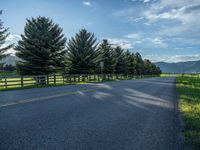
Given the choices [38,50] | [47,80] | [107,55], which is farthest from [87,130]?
[107,55]

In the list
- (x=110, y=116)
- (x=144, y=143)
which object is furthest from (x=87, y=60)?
(x=144, y=143)

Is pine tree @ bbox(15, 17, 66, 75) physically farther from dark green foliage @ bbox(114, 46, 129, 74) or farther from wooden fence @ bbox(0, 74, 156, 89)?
dark green foliage @ bbox(114, 46, 129, 74)

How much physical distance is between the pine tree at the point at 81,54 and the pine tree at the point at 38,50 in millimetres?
7958

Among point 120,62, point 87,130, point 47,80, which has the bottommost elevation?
point 87,130

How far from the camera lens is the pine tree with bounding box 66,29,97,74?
37781 millimetres

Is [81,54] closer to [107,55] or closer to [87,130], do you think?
[107,55]

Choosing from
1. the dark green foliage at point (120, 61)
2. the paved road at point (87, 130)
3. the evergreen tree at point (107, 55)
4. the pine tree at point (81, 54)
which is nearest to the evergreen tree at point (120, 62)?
the dark green foliage at point (120, 61)

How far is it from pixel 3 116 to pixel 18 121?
80 cm

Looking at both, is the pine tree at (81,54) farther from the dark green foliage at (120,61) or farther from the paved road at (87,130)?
the paved road at (87,130)

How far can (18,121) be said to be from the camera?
18.5 feet

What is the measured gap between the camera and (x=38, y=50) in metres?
27.8

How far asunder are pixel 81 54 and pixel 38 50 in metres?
10.6

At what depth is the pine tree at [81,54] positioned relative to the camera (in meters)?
→ 37.8

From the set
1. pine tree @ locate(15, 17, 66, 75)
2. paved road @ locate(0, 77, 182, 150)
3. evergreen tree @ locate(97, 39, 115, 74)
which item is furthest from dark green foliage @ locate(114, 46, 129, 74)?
paved road @ locate(0, 77, 182, 150)
